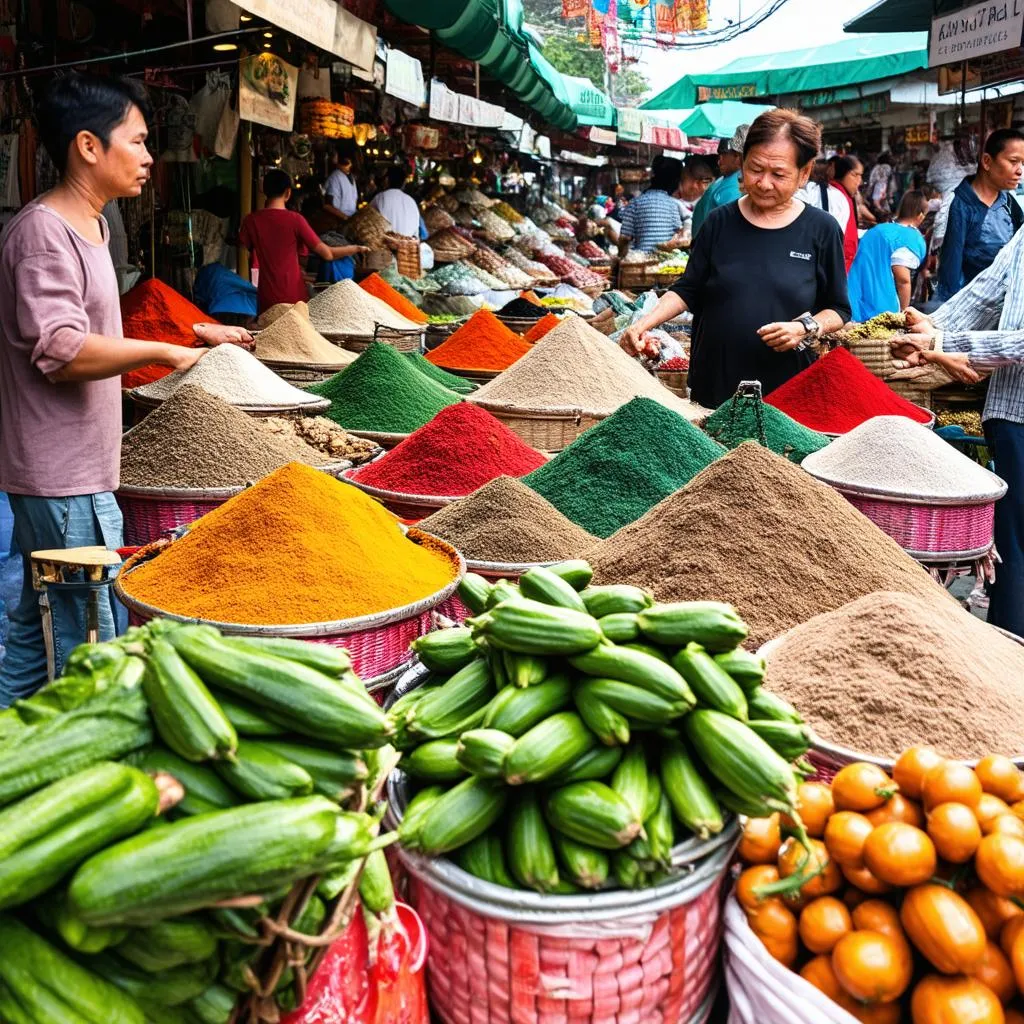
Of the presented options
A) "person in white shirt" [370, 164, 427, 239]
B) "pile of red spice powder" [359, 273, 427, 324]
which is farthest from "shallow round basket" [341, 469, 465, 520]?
"person in white shirt" [370, 164, 427, 239]

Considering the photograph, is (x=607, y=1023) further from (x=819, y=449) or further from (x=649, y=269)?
(x=649, y=269)

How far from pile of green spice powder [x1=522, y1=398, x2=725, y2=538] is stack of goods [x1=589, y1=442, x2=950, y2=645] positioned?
451 mm

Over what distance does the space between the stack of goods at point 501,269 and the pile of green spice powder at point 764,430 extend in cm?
592

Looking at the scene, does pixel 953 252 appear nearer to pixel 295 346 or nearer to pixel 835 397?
pixel 835 397

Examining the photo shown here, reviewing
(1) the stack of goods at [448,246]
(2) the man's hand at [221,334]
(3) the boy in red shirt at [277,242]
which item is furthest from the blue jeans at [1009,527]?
(1) the stack of goods at [448,246]

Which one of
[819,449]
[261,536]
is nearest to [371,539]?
[261,536]

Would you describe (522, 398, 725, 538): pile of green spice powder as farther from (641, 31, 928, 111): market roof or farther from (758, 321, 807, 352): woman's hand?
(641, 31, 928, 111): market roof

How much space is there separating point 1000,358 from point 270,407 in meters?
2.12

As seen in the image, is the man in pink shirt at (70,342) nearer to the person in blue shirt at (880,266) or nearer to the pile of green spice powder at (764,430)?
the pile of green spice powder at (764,430)

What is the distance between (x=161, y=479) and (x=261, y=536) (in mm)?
847

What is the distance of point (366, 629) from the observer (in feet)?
5.18

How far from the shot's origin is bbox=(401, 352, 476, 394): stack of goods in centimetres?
409

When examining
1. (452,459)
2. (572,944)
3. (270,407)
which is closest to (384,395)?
(270,407)

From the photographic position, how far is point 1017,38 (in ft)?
16.2
